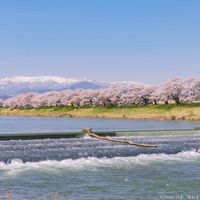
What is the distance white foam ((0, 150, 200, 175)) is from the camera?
25750 millimetres

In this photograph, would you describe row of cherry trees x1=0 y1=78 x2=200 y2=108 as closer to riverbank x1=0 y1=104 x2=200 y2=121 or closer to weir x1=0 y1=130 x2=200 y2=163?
riverbank x1=0 y1=104 x2=200 y2=121

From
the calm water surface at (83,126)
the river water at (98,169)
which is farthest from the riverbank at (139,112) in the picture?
the river water at (98,169)

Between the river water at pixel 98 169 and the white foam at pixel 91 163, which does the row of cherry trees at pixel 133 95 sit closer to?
the river water at pixel 98 169

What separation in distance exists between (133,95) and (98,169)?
89.3 metres

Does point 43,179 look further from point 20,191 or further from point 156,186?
point 156,186

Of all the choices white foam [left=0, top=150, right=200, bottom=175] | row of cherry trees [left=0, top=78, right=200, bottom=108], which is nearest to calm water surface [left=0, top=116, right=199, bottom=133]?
white foam [left=0, top=150, right=200, bottom=175]

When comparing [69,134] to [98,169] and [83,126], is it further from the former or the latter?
[83,126]

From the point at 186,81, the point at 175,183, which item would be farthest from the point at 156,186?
the point at 186,81

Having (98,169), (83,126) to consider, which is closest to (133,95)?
(83,126)

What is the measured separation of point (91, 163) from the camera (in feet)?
90.7

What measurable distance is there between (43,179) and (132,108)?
80952mm

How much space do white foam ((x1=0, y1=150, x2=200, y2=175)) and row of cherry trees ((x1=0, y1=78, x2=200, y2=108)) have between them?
71.9m

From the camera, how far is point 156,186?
20.8m

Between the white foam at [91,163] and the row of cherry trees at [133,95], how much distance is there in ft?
236
